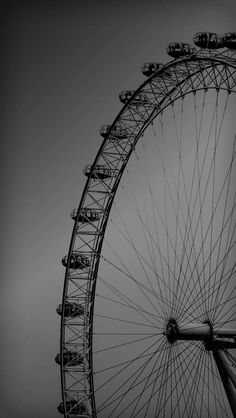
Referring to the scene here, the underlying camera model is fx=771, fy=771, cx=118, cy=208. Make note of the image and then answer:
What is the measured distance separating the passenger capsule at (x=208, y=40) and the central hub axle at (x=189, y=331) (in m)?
4.64

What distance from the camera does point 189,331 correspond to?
12875 mm

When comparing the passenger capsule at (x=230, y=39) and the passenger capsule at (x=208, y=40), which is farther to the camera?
the passenger capsule at (x=208, y=40)

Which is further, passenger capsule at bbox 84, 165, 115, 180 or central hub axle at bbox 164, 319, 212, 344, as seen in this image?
passenger capsule at bbox 84, 165, 115, 180

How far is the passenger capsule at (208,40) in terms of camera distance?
12.8 m

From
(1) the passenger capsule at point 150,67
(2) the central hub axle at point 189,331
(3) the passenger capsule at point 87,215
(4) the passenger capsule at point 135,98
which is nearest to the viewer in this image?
(2) the central hub axle at point 189,331

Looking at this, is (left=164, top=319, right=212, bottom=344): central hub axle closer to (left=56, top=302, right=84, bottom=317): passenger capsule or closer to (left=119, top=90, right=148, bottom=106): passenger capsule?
(left=56, top=302, right=84, bottom=317): passenger capsule

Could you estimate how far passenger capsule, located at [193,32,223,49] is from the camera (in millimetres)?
12844

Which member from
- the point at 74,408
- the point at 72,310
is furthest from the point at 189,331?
the point at 74,408

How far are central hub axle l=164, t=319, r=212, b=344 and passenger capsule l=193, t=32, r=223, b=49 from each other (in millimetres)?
4642

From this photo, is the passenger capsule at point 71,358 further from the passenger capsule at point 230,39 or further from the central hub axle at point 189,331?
the passenger capsule at point 230,39

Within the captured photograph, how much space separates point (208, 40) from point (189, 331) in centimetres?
487

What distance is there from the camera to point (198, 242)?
1844cm

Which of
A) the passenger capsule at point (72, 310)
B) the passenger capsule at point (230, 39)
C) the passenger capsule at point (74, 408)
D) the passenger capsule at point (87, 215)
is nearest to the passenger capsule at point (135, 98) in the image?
the passenger capsule at point (87, 215)

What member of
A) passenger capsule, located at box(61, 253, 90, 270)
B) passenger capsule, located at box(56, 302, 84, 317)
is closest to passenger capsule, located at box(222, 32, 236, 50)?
passenger capsule, located at box(61, 253, 90, 270)
